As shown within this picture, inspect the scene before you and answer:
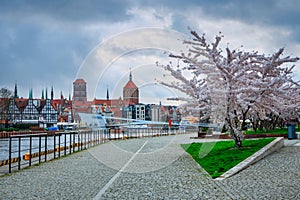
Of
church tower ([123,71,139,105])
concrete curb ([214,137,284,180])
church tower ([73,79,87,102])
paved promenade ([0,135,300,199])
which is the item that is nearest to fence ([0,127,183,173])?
paved promenade ([0,135,300,199])

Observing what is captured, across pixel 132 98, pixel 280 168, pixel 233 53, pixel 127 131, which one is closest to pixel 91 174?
pixel 280 168

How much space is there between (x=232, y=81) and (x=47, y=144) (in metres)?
13.6

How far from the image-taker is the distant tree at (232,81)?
47.8ft

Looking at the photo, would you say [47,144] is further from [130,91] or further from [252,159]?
[252,159]

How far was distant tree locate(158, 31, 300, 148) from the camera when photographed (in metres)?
14.6

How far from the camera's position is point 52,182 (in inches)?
359

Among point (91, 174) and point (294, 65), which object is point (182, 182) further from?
point (294, 65)

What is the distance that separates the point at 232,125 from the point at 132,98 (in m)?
A: 7.38

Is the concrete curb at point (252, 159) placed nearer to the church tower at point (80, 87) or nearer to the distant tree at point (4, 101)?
the church tower at point (80, 87)

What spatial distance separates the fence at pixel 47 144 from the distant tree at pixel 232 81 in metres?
5.82

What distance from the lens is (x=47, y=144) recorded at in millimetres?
24344

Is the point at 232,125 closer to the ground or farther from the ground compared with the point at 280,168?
farther from the ground

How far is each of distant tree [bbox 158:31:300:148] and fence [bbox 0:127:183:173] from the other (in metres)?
5.82

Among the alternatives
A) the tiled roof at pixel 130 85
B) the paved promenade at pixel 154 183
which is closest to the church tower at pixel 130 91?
the tiled roof at pixel 130 85
